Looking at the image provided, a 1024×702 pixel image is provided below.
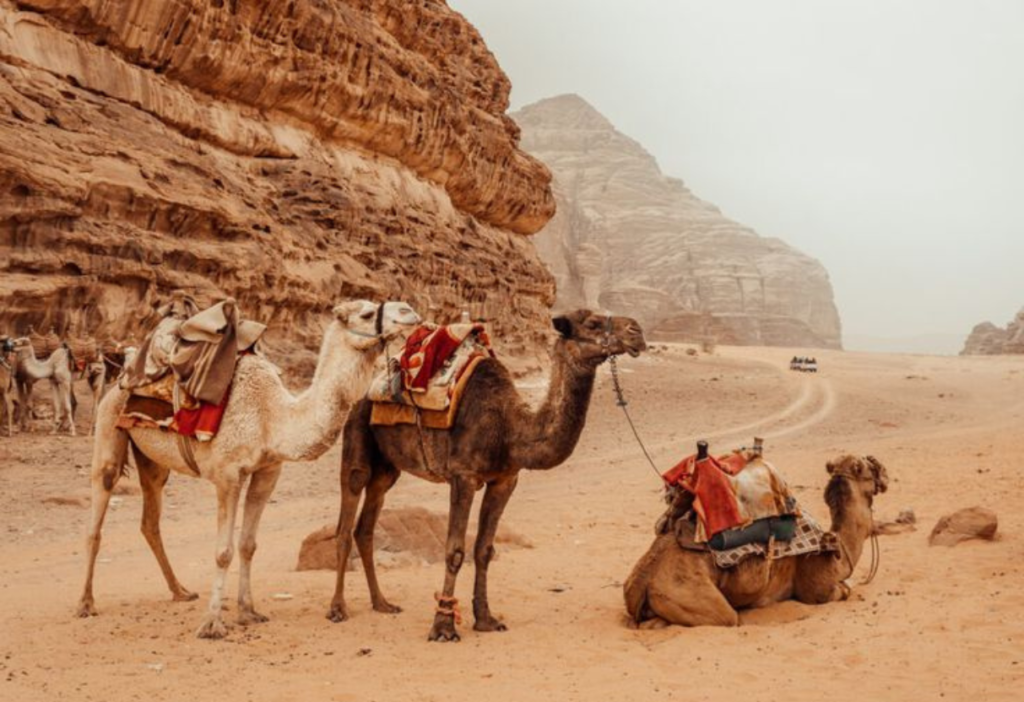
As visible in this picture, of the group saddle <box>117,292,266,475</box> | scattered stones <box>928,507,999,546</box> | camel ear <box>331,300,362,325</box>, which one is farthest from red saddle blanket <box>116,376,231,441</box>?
scattered stones <box>928,507,999,546</box>

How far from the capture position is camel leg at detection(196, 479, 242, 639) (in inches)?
260

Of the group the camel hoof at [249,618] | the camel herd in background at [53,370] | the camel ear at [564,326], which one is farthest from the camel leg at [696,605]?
the camel herd in background at [53,370]

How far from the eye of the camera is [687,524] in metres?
6.89

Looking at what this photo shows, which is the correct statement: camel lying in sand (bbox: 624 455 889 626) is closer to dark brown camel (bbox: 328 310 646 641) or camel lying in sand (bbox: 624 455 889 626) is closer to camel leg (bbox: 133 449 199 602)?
dark brown camel (bbox: 328 310 646 641)

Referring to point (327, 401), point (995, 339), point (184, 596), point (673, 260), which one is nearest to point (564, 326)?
point (327, 401)

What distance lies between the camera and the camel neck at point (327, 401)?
22.1ft

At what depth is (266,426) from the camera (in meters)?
6.99

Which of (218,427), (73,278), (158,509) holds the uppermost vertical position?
(73,278)

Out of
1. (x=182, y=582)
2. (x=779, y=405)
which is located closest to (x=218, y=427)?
(x=182, y=582)

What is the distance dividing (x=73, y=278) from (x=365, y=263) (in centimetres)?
1286

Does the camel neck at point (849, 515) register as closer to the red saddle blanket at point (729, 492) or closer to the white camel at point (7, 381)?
the red saddle blanket at point (729, 492)

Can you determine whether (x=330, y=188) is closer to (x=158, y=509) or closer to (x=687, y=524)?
(x=158, y=509)

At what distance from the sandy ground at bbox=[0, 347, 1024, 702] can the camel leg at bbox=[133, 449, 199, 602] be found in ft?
0.64

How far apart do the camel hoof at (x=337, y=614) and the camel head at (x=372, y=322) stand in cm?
223
